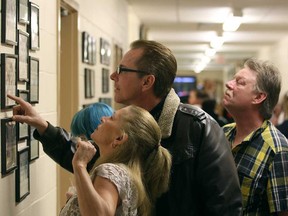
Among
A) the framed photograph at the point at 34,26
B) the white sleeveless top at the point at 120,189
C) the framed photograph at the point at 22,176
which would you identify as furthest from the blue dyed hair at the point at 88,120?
Answer: the white sleeveless top at the point at 120,189

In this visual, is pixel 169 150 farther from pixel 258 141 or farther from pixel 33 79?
pixel 33 79

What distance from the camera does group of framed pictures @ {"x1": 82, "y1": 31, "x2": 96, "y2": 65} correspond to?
4.15 m

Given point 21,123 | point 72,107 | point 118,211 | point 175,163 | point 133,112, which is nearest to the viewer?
point 118,211

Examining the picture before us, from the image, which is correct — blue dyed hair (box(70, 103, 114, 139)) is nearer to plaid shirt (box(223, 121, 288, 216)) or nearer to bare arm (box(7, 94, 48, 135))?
bare arm (box(7, 94, 48, 135))

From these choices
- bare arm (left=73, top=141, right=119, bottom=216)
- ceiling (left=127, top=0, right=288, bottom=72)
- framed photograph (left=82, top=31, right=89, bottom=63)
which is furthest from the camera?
ceiling (left=127, top=0, right=288, bottom=72)

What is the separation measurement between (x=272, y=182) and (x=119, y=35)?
440 cm

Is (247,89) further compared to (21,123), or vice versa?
(247,89)

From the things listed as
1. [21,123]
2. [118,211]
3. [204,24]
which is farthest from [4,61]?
[204,24]

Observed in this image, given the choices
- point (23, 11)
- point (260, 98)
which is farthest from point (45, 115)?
point (260, 98)

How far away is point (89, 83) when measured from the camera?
4.38 meters

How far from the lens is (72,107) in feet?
13.1

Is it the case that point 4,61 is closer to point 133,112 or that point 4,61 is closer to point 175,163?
point 133,112

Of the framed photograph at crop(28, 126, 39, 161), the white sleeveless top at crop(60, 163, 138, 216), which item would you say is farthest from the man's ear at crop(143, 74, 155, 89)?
the framed photograph at crop(28, 126, 39, 161)

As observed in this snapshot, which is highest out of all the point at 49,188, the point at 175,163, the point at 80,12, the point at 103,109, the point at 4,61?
the point at 80,12
